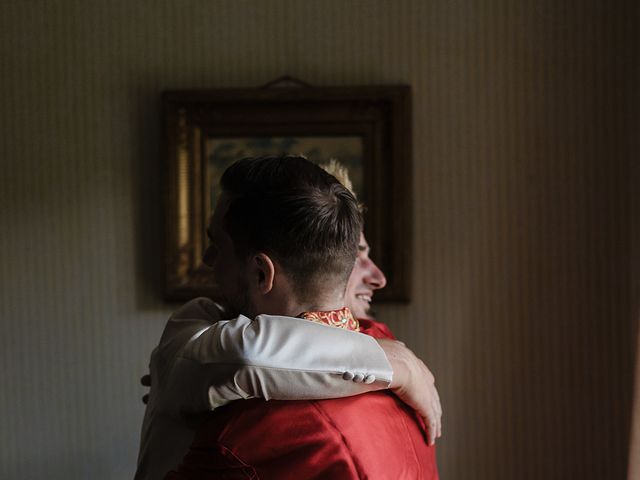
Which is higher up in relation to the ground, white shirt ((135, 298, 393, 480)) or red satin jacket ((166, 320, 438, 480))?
white shirt ((135, 298, 393, 480))

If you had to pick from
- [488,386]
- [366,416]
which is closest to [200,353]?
[366,416]

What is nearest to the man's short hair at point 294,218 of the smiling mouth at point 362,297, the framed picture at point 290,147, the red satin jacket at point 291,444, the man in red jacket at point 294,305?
the man in red jacket at point 294,305

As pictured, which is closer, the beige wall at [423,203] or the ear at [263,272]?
the ear at [263,272]

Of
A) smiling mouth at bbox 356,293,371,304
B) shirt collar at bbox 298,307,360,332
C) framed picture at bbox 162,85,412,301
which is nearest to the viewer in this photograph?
shirt collar at bbox 298,307,360,332

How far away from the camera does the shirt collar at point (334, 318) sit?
2.66ft

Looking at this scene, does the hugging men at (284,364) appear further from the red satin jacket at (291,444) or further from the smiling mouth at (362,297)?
the smiling mouth at (362,297)

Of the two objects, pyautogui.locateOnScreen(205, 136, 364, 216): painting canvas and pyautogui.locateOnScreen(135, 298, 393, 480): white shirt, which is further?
pyautogui.locateOnScreen(205, 136, 364, 216): painting canvas

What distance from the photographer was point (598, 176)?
79.4 inches

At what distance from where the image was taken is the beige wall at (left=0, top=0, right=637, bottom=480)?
79.7 inches

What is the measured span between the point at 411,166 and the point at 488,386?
0.79 meters

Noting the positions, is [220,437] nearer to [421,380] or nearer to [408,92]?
[421,380]

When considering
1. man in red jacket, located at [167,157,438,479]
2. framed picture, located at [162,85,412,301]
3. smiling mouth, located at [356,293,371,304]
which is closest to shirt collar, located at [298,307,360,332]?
man in red jacket, located at [167,157,438,479]

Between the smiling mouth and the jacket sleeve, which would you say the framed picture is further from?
the jacket sleeve

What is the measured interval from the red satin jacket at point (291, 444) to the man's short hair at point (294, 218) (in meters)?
0.17
